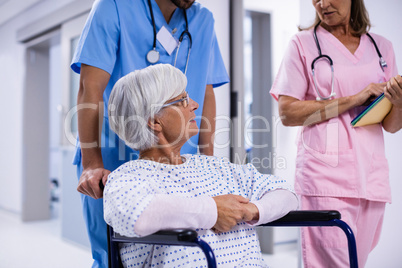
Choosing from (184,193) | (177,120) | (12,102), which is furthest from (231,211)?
(12,102)

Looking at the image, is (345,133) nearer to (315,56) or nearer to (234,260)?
(315,56)

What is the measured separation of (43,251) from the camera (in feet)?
10.7

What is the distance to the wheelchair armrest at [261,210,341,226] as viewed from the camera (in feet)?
3.47

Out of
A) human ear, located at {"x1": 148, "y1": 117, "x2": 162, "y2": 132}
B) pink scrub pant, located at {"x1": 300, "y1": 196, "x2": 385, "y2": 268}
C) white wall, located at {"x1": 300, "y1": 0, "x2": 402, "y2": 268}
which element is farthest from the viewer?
white wall, located at {"x1": 300, "y1": 0, "x2": 402, "y2": 268}

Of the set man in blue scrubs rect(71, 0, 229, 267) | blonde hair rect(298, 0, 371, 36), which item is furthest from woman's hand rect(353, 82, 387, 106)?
man in blue scrubs rect(71, 0, 229, 267)

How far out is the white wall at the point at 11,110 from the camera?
4.80 metres

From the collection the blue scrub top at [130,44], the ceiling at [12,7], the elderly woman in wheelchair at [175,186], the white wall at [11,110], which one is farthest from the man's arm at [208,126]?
the white wall at [11,110]

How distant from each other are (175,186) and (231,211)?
197 mm

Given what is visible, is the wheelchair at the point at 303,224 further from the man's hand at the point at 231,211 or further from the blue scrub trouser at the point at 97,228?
the blue scrub trouser at the point at 97,228

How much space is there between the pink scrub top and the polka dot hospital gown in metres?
0.30

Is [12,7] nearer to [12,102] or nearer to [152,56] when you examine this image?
[12,102]

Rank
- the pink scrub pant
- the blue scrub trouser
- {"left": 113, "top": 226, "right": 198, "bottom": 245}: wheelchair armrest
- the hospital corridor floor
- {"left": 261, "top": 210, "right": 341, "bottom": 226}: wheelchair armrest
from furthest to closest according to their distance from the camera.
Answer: the hospital corridor floor → the pink scrub pant → the blue scrub trouser → {"left": 261, "top": 210, "right": 341, "bottom": 226}: wheelchair armrest → {"left": 113, "top": 226, "right": 198, "bottom": 245}: wheelchair armrest

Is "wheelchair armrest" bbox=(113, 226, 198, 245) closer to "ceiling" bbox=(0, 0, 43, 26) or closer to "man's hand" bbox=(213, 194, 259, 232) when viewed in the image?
"man's hand" bbox=(213, 194, 259, 232)

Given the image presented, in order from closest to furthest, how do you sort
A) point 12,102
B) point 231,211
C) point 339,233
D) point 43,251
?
point 231,211
point 339,233
point 43,251
point 12,102
